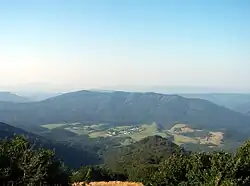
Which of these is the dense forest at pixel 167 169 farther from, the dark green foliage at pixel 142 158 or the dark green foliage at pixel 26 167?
the dark green foliage at pixel 142 158

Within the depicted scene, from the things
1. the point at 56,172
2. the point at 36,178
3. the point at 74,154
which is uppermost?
the point at 36,178

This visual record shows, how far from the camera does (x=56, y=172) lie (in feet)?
118

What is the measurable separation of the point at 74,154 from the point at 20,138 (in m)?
157

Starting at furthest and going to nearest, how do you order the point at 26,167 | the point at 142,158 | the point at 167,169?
the point at 142,158 < the point at 167,169 < the point at 26,167

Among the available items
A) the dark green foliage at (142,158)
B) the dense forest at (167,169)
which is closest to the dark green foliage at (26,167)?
the dense forest at (167,169)

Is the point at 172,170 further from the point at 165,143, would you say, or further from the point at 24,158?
the point at 165,143

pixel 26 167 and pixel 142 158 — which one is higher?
pixel 26 167

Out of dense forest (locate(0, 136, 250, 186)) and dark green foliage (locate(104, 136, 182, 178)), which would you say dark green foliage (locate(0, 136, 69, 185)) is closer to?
dense forest (locate(0, 136, 250, 186))

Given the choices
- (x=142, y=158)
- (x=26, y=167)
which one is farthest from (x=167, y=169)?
(x=142, y=158)

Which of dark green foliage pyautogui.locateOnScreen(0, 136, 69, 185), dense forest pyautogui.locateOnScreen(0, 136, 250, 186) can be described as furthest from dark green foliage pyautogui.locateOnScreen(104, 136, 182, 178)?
dark green foliage pyautogui.locateOnScreen(0, 136, 69, 185)

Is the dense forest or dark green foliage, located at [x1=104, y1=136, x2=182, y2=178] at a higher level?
the dense forest

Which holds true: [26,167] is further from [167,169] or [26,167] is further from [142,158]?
[142,158]

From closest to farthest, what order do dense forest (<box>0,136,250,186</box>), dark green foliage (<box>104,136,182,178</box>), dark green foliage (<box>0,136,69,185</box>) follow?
dark green foliage (<box>0,136,69,185</box>)
dense forest (<box>0,136,250,186</box>)
dark green foliage (<box>104,136,182,178</box>)

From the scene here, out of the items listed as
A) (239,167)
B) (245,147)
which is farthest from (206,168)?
(245,147)
